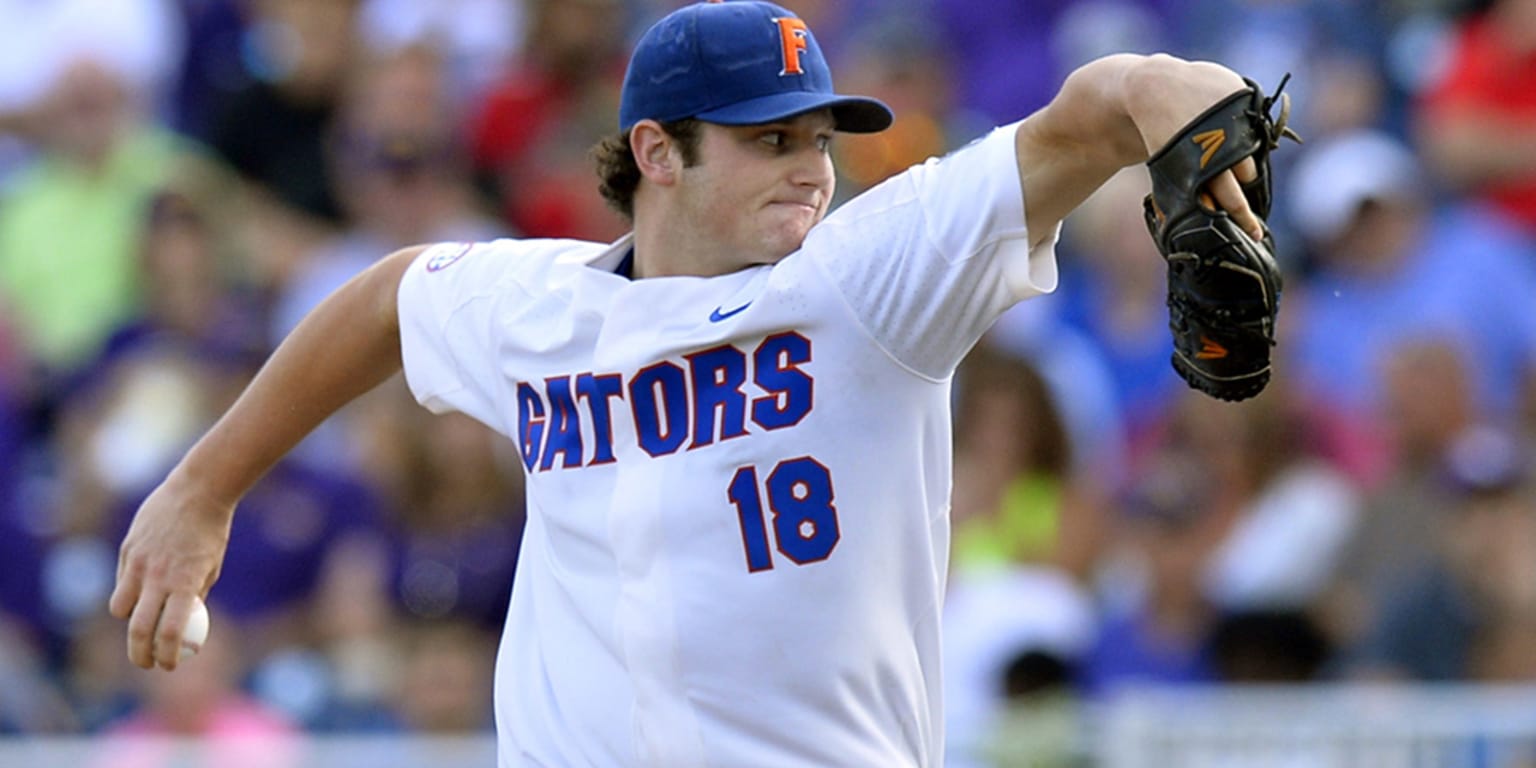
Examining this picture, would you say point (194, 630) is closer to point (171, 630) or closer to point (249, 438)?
point (171, 630)

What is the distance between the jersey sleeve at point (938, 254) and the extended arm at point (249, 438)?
1.05m

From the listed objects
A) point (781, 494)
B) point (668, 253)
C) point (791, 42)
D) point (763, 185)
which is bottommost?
point (781, 494)

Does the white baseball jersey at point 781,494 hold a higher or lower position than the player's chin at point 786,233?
lower

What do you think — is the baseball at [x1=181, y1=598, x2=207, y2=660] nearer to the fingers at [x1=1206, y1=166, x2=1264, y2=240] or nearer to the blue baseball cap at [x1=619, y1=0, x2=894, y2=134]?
the blue baseball cap at [x1=619, y1=0, x2=894, y2=134]

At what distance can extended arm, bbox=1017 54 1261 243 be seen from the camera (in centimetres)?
344

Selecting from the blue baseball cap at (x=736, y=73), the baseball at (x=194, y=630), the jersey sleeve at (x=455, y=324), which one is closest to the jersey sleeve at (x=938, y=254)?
the blue baseball cap at (x=736, y=73)

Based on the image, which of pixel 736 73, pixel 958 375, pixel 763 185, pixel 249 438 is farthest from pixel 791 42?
pixel 958 375

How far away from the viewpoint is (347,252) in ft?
32.8

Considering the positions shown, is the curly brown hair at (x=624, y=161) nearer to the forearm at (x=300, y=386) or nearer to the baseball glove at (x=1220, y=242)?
the forearm at (x=300, y=386)

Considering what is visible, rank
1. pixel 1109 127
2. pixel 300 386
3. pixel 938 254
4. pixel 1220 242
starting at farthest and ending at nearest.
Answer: pixel 300 386 < pixel 938 254 < pixel 1109 127 < pixel 1220 242

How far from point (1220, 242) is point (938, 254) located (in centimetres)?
58

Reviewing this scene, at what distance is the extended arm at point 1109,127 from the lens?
3436 mm

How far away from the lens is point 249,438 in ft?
15.1

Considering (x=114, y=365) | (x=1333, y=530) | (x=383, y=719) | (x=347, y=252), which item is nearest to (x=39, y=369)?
(x=114, y=365)
